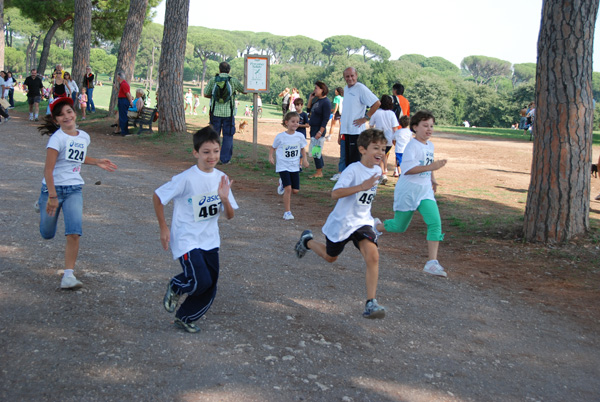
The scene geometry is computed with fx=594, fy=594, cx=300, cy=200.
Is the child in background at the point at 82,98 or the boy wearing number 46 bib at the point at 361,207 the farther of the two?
the child in background at the point at 82,98

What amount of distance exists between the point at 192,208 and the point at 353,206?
1.46 meters

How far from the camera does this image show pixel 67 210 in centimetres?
488

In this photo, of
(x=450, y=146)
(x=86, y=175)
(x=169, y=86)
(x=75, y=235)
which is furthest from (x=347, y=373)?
(x=450, y=146)

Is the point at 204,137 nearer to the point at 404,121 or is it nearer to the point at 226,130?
the point at 404,121

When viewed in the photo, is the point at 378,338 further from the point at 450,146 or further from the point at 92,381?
the point at 450,146

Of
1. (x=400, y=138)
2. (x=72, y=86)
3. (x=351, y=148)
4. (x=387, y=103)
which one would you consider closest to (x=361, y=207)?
(x=351, y=148)

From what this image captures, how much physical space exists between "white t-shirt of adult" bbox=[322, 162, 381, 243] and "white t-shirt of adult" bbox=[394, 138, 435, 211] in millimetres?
1126

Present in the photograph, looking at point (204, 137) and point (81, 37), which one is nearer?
point (204, 137)

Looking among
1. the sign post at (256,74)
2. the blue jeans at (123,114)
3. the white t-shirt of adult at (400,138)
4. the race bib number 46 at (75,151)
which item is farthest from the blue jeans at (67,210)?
the blue jeans at (123,114)

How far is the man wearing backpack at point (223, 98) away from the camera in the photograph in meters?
12.7

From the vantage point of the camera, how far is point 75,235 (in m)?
4.86

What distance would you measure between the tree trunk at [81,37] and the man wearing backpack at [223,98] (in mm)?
13571

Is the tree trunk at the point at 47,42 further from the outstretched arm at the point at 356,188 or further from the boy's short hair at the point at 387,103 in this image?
the outstretched arm at the point at 356,188

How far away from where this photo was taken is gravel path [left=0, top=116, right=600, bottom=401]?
3547 mm
